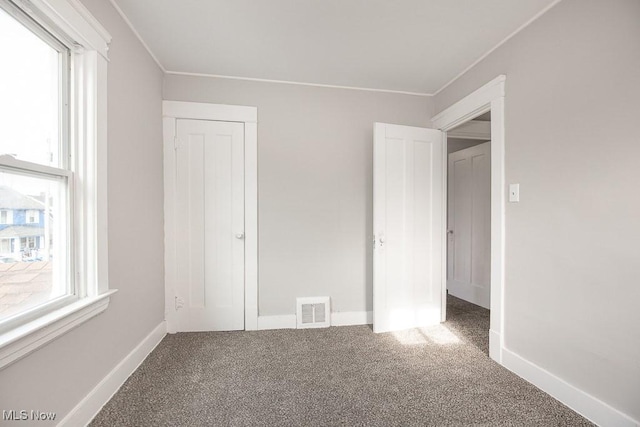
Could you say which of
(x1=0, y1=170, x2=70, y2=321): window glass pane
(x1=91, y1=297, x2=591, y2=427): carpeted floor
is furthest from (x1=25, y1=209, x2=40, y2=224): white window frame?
(x1=91, y1=297, x2=591, y2=427): carpeted floor

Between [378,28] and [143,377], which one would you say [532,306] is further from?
[143,377]

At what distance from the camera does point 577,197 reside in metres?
1.57

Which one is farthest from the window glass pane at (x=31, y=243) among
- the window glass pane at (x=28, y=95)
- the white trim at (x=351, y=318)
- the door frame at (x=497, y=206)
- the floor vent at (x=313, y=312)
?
the door frame at (x=497, y=206)

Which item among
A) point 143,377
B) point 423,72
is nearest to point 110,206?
point 143,377

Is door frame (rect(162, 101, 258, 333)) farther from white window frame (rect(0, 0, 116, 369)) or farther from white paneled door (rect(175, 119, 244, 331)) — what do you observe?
white window frame (rect(0, 0, 116, 369))

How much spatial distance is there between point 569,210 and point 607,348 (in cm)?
75

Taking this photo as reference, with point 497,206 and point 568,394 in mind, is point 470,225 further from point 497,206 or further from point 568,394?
point 568,394

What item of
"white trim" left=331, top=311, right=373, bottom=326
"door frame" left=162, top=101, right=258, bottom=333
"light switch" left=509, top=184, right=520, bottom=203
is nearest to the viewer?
"light switch" left=509, top=184, right=520, bottom=203

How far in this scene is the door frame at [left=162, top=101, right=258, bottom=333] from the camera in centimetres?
251

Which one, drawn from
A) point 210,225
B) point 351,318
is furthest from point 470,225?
point 210,225

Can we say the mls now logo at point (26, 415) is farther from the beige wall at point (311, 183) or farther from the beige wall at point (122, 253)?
the beige wall at point (311, 183)

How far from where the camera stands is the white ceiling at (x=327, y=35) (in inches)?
67.7

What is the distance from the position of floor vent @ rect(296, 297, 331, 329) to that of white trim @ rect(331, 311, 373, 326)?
8cm

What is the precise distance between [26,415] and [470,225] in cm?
410
